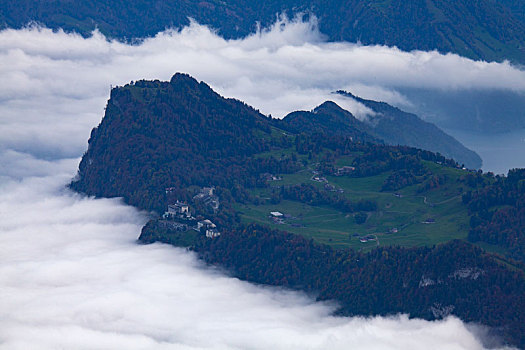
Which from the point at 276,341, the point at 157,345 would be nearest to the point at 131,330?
the point at 157,345

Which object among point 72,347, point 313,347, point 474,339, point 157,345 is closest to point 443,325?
point 474,339

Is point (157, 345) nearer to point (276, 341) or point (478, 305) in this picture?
point (276, 341)

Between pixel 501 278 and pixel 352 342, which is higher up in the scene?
pixel 501 278

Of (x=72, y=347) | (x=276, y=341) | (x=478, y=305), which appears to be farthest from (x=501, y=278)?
(x=72, y=347)

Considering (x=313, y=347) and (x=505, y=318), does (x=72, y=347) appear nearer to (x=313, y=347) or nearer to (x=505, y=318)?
(x=313, y=347)

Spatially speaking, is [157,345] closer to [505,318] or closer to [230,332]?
[230,332]

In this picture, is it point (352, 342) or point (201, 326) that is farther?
point (201, 326)

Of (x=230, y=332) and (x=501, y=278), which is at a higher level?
(x=501, y=278)
